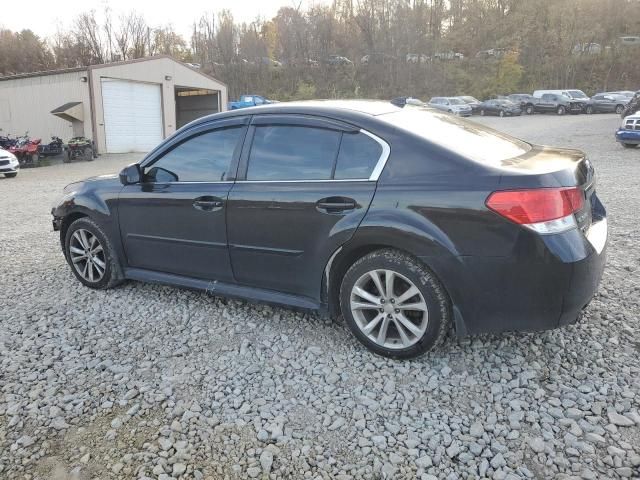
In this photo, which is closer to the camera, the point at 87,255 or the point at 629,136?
the point at 87,255

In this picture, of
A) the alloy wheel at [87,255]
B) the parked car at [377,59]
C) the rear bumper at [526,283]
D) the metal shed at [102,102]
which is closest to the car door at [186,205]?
the alloy wheel at [87,255]

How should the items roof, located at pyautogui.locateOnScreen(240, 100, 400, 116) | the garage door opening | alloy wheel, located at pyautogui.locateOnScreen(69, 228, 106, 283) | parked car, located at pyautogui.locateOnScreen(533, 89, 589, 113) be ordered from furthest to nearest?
parked car, located at pyautogui.locateOnScreen(533, 89, 589, 113) → the garage door opening → alloy wheel, located at pyautogui.locateOnScreen(69, 228, 106, 283) → roof, located at pyautogui.locateOnScreen(240, 100, 400, 116)

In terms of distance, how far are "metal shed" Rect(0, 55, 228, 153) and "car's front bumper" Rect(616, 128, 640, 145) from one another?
19432 mm

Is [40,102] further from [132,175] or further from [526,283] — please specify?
[526,283]

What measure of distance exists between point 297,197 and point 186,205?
1045 millimetres

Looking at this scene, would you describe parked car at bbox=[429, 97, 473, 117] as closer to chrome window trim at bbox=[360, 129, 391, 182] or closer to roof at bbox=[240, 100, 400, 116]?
roof at bbox=[240, 100, 400, 116]

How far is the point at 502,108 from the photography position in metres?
35.4

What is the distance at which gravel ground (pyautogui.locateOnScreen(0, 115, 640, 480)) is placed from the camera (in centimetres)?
242

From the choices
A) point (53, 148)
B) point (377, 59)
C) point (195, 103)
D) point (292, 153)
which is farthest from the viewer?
point (377, 59)

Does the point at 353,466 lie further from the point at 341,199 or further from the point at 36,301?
the point at 36,301

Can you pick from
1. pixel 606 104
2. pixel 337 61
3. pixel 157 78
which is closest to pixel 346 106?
pixel 157 78

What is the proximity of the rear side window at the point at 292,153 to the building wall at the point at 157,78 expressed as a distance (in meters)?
20.6

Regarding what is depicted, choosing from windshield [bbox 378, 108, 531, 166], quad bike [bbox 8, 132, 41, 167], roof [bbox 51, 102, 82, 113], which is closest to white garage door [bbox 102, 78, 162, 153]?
roof [bbox 51, 102, 82, 113]

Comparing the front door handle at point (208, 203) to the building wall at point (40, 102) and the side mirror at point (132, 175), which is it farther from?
the building wall at point (40, 102)
